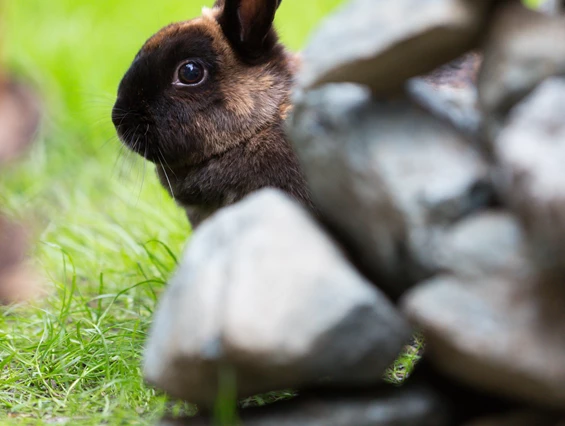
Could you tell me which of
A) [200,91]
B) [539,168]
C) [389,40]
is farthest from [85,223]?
[539,168]

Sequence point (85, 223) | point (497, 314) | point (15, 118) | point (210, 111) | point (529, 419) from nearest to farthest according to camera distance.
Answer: point (497, 314) < point (529, 419) < point (210, 111) < point (85, 223) < point (15, 118)

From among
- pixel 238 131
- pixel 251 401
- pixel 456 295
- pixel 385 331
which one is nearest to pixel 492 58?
pixel 456 295

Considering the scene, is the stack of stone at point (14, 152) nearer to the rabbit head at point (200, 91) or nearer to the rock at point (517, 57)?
the rabbit head at point (200, 91)

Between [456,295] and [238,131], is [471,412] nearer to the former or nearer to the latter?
[456,295]

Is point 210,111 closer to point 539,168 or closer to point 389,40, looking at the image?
point 389,40

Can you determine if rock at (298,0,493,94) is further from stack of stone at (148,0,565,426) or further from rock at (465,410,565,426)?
rock at (465,410,565,426)

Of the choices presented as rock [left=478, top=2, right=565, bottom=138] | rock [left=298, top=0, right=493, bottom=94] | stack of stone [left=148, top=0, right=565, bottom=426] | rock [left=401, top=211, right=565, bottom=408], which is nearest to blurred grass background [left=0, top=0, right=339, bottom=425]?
stack of stone [left=148, top=0, right=565, bottom=426]
